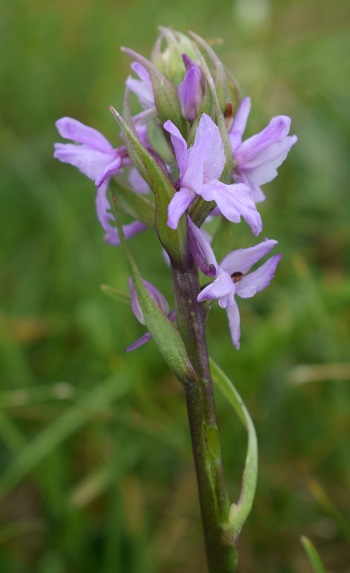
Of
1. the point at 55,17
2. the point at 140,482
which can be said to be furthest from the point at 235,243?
the point at 55,17

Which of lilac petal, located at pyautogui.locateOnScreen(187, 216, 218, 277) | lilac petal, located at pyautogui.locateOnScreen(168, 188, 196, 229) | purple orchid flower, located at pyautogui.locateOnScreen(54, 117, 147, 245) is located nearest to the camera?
lilac petal, located at pyautogui.locateOnScreen(168, 188, 196, 229)

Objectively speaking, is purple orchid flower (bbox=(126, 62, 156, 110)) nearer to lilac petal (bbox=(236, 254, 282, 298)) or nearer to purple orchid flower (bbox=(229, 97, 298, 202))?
purple orchid flower (bbox=(229, 97, 298, 202))

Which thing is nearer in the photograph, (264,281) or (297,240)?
(264,281)

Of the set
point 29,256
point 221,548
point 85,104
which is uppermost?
point 85,104

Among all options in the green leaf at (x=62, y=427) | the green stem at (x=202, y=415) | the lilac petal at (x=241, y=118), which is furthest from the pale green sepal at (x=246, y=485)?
the green leaf at (x=62, y=427)

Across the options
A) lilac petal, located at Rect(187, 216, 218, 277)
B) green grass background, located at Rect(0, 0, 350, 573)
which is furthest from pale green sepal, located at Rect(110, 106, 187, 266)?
green grass background, located at Rect(0, 0, 350, 573)

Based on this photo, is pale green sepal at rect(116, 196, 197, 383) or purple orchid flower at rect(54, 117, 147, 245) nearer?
pale green sepal at rect(116, 196, 197, 383)

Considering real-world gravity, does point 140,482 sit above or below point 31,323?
below

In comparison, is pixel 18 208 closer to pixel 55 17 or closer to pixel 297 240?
pixel 297 240
